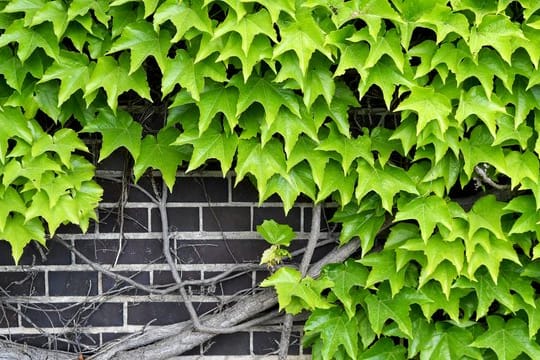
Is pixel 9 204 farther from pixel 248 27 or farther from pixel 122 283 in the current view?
pixel 248 27

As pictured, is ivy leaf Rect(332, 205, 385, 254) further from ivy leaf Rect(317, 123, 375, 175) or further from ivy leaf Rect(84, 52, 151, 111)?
ivy leaf Rect(84, 52, 151, 111)

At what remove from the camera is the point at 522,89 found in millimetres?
1965

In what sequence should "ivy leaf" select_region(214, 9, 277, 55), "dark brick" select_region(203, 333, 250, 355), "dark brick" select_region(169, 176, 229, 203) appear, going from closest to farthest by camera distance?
"ivy leaf" select_region(214, 9, 277, 55)
"dark brick" select_region(169, 176, 229, 203)
"dark brick" select_region(203, 333, 250, 355)

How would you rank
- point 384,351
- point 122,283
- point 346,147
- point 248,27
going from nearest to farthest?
1. point 248,27
2. point 346,147
3. point 384,351
4. point 122,283

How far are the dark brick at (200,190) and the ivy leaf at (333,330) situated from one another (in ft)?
1.58

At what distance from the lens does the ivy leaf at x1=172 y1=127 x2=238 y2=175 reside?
78.0 inches

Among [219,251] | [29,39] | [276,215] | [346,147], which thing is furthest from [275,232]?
[29,39]

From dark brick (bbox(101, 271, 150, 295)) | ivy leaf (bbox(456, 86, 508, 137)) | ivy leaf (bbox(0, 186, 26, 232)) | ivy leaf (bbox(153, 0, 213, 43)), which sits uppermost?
ivy leaf (bbox(153, 0, 213, 43))

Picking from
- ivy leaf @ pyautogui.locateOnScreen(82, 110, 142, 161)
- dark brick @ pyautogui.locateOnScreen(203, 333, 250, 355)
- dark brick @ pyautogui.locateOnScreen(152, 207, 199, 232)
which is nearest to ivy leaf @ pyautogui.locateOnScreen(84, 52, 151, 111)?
ivy leaf @ pyautogui.locateOnScreen(82, 110, 142, 161)

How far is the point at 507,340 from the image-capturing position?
2148 mm

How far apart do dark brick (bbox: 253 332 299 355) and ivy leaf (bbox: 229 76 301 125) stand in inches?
32.9

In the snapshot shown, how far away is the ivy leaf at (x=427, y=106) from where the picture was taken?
1.86 m

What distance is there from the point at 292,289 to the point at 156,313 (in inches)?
20.8

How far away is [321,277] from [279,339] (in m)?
0.34
